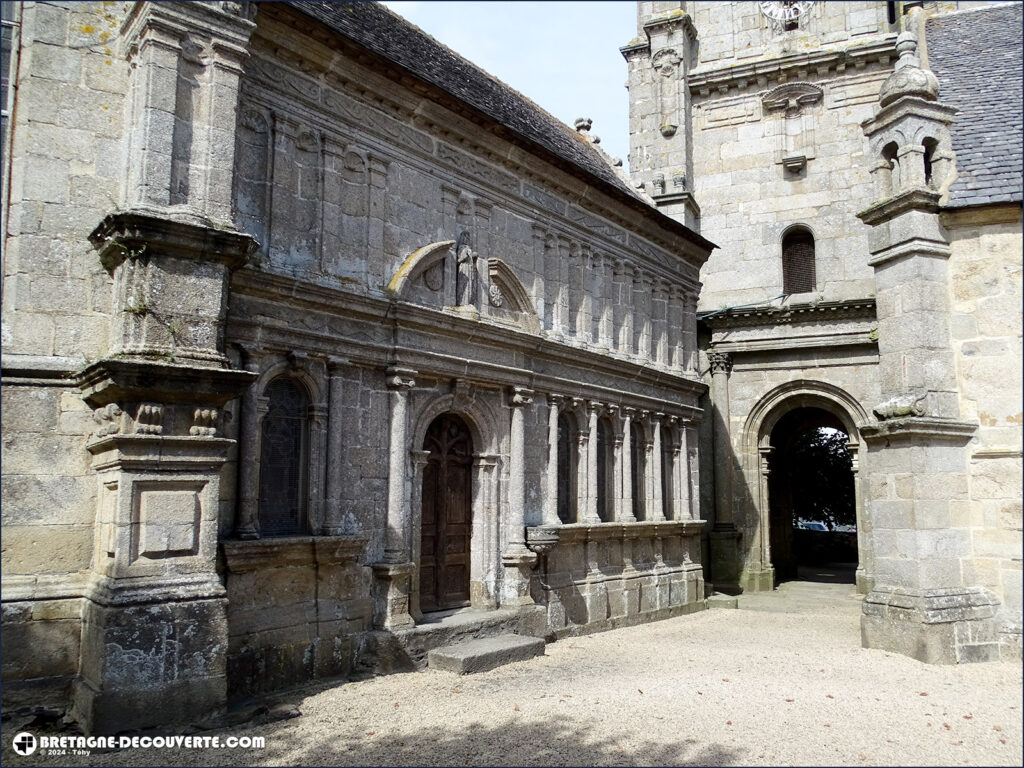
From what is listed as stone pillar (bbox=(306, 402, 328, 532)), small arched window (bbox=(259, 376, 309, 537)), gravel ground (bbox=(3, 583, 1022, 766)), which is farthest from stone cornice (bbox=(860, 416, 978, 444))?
small arched window (bbox=(259, 376, 309, 537))

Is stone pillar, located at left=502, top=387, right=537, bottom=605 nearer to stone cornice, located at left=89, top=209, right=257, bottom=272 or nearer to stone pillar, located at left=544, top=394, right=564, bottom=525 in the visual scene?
stone pillar, located at left=544, top=394, right=564, bottom=525

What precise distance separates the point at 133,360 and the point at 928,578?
8.14 metres

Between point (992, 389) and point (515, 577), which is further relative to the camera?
point (515, 577)

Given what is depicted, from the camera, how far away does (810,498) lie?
31.7 metres

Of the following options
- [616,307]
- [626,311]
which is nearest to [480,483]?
[616,307]

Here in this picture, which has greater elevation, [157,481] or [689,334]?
[689,334]

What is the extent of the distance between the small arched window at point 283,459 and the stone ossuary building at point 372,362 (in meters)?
0.03

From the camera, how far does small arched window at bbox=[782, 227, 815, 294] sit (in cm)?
1822

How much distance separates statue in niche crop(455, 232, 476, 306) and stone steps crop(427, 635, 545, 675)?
4.20m

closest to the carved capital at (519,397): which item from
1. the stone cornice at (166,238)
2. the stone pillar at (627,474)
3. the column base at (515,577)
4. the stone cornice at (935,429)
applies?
the column base at (515,577)

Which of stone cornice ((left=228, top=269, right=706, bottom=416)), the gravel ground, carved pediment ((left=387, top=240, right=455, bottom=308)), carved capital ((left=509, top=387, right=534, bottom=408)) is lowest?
the gravel ground

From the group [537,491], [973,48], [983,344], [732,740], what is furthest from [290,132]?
[973,48]

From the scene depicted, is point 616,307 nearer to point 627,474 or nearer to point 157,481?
point 627,474

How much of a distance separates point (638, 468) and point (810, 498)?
1944cm
